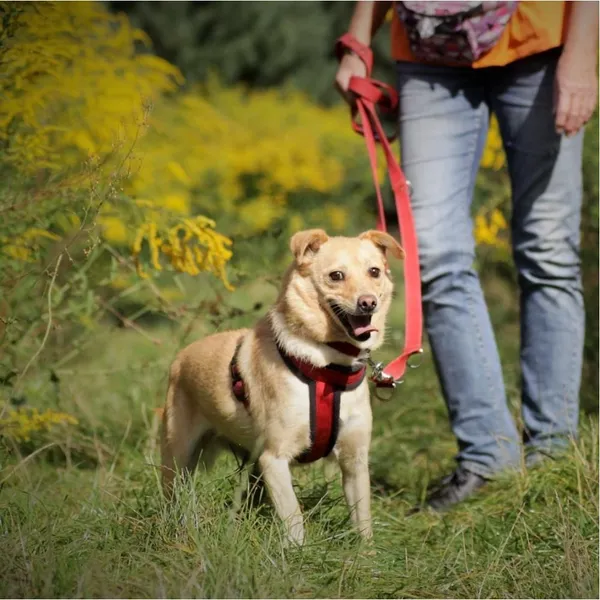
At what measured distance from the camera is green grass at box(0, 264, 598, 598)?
2.56 meters

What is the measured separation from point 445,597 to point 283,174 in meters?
6.85

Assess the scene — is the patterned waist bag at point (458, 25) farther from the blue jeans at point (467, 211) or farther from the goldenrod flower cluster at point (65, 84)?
the goldenrod flower cluster at point (65, 84)

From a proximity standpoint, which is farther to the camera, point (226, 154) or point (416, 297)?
point (226, 154)

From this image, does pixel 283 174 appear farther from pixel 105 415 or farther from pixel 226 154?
pixel 105 415

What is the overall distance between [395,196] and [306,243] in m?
0.67

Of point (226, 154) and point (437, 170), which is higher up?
point (437, 170)

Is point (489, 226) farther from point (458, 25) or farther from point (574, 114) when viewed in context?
point (458, 25)

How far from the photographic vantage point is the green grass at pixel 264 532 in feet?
8.39

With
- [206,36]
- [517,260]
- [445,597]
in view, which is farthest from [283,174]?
[445,597]

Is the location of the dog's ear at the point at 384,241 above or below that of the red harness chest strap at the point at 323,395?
above

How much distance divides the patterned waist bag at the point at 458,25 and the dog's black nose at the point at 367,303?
1.20m

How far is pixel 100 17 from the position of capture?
4.54m

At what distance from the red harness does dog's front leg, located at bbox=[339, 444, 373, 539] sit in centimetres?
8

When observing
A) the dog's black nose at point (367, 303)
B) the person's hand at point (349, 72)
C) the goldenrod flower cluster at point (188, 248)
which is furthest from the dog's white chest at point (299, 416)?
the person's hand at point (349, 72)
